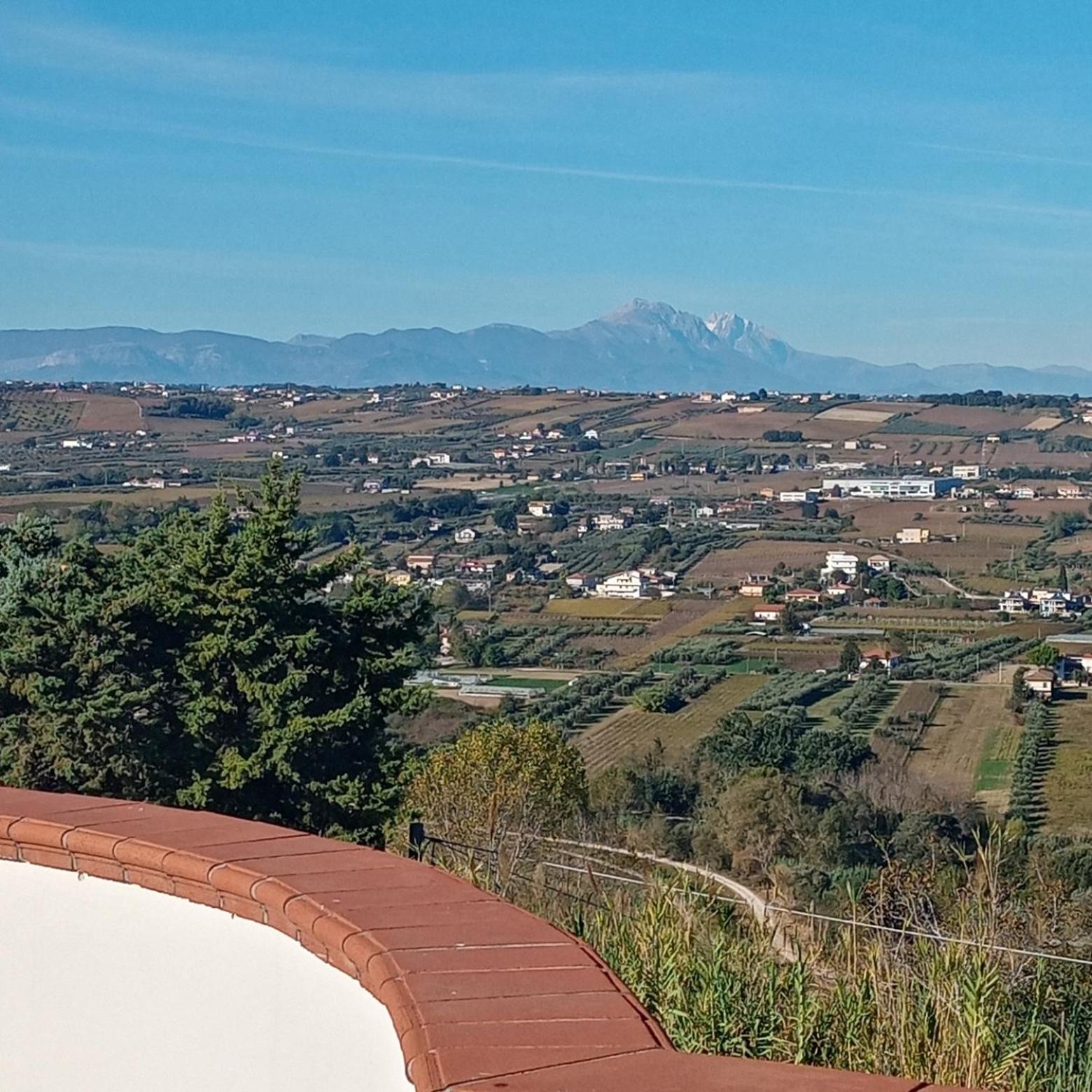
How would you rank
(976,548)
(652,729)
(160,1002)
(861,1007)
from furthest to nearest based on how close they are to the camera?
(976,548) → (652,729) → (861,1007) → (160,1002)

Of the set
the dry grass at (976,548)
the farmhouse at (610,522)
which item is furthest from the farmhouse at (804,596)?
the farmhouse at (610,522)

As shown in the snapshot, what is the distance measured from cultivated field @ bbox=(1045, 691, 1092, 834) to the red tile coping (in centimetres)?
1671

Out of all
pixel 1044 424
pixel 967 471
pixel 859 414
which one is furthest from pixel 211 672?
pixel 859 414

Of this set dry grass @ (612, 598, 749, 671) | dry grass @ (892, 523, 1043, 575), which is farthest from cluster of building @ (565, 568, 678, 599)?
dry grass @ (892, 523, 1043, 575)

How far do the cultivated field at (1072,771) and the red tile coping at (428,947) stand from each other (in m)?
16.7

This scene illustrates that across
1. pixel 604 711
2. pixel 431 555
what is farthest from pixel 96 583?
pixel 431 555

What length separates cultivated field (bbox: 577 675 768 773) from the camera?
977 inches

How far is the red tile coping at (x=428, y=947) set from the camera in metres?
1.38

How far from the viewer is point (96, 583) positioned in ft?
27.0

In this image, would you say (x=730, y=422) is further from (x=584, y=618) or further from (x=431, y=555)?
(x=584, y=618)

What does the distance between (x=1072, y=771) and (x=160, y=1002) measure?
75.0 feet

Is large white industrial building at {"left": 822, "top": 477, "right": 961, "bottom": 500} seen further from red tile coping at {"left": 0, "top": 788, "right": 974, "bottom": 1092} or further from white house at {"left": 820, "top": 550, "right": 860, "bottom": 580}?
red tile coping at {"left": 0, "top": 788, "right": 974, "bottom": 1092}

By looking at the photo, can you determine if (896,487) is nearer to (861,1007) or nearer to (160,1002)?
(861,1007)

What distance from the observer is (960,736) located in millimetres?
26875
